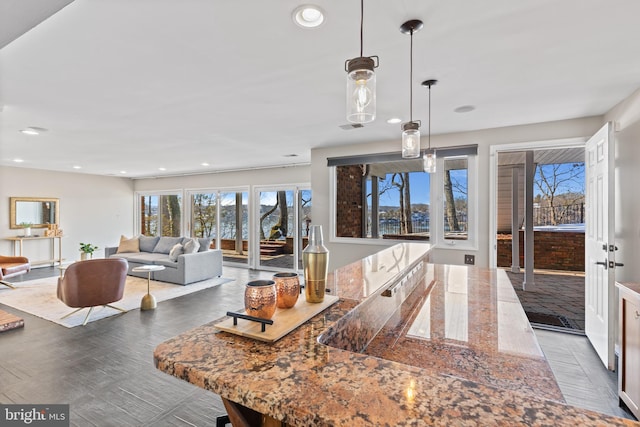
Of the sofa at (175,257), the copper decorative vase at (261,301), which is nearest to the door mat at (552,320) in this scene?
the copper decorative vase at (261,301)

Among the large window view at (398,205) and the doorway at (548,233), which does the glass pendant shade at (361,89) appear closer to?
the doorway at (548,233)

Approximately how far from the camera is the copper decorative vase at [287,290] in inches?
39.7

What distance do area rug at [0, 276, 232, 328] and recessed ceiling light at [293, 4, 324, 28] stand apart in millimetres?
4037

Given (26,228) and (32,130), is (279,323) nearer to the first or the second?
(32,130)

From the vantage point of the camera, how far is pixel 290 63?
2084 millimetres

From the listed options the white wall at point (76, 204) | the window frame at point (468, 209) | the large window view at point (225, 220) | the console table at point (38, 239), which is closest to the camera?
the window frame at point (468, 209)

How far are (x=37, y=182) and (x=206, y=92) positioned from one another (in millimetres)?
7303

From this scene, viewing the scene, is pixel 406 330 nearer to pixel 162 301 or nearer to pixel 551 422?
pixel 551 422

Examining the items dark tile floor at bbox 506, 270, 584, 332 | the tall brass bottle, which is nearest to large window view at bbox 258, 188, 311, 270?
dark tile floor at bbox 506, 270, 584, 332

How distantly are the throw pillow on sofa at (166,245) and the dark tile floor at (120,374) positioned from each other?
2.92 metres

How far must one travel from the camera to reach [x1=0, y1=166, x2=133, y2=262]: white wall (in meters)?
6.77

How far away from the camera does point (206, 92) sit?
2.59 metres

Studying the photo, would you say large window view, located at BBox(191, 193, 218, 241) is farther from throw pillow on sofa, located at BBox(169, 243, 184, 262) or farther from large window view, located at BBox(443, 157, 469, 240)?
large window view, located at BBox(443, 157, 469, 240)

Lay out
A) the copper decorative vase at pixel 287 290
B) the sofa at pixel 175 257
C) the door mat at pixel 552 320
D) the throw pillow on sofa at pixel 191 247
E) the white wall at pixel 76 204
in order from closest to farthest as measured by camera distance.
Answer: the copper decorative vase at pixel 287 290
the door mat at pixel 552 320
the sofa at pixel 175 257
the throw pillow on sofa at pixel 191 247
the white wall at pixel 76 204
